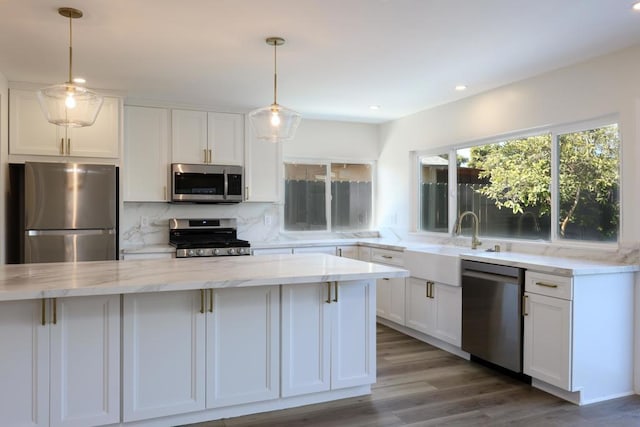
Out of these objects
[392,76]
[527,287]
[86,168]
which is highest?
[392,76]

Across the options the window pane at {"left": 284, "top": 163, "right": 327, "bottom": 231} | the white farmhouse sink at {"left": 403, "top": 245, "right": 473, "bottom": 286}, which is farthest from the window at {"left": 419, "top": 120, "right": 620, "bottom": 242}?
the window pane at {"left": 284, "top": 163, "right": 327, "bottom": 231}

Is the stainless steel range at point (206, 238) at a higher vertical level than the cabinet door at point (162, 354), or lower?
higher

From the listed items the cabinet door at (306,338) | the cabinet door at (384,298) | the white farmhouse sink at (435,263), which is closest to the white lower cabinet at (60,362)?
the cabinet door at (306,338)

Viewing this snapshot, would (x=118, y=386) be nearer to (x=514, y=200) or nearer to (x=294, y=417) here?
(x=294, y=417)

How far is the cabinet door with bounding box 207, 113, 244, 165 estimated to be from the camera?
16.8 ft

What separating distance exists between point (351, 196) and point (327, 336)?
3.38 metres

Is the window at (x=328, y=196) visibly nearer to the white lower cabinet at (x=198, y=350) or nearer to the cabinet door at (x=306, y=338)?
the cabinet door at (x=306, y=338)

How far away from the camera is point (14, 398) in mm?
2389

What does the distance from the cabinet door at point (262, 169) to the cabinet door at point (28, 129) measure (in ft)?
6.04

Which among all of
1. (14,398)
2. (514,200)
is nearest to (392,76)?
(514,200)

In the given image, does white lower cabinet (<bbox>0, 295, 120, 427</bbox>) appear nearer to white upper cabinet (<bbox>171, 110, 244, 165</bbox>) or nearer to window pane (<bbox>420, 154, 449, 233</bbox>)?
white upper cabinet (<bbox>171, 110, 244, 165</bbox>)

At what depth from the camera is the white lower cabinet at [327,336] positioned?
2.91m

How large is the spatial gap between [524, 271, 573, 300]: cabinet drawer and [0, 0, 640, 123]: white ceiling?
5.04 feet

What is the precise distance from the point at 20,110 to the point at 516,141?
4390 millimetres
